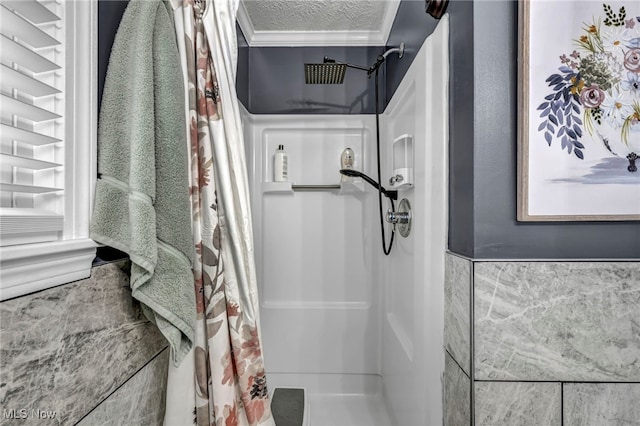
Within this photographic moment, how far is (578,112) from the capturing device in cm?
85

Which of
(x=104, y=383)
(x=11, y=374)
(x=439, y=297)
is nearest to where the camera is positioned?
(x=11, y=374)

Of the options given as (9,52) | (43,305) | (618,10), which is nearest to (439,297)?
(618,10)

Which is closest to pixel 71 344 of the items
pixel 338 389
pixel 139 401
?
pixel 139 401

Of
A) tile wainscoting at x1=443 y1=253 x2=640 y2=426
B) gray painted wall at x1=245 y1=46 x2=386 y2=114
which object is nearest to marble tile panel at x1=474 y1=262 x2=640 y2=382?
tile wainscoting at x1=443 y1=253 x2=640 y2=426

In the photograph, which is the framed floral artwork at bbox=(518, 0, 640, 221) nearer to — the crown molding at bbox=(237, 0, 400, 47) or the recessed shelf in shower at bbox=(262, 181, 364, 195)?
the recessed shelf in shower at bbox=(262, 181, 364, 195)

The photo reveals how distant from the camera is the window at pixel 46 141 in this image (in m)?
0.52

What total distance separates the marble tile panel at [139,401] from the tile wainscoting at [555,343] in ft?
2.67

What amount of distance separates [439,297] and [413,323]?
0.35 m

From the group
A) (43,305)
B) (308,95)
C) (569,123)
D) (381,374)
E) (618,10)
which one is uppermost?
(308,95)

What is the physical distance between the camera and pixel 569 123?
33.5 inches

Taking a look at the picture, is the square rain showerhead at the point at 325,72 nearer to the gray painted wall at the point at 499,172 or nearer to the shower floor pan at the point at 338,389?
the gray painted wall at the point at 499,172

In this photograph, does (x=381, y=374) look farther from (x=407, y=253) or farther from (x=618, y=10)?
(x=618, y=10)

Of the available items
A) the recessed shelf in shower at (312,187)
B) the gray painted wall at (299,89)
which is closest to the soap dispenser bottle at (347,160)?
the recessed shelf in shower at (312,187)

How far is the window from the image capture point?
0.52 metres
